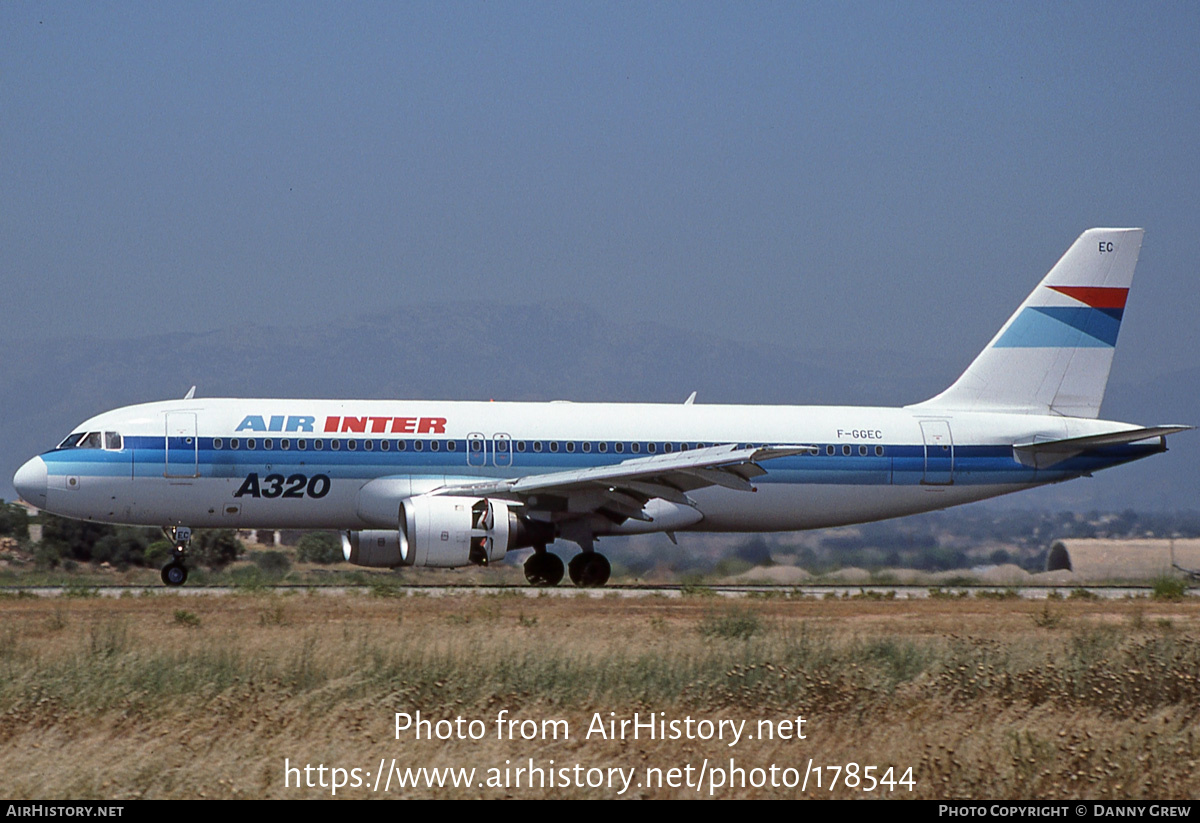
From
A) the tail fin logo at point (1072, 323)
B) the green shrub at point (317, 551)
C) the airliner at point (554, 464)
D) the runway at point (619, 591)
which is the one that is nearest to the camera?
the runway at point (619, 591)

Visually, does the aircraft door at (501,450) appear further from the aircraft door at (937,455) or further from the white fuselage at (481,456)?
the aircraft door at (937,455)

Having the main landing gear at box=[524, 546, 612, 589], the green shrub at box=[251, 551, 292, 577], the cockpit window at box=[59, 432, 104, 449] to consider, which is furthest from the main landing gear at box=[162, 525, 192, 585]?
the green shrub at box=[251, 551, 292, 577]

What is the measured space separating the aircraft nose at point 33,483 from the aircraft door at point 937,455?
1780 centimetres

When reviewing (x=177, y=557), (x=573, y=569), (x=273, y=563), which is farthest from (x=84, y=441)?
(x=273, y=563)

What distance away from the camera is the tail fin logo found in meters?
34.4

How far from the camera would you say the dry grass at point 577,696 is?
11055 millimetres

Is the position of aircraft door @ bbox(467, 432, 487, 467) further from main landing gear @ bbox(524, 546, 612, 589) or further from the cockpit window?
the cockpit window

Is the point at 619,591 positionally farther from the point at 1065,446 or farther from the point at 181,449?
the point at 1065,446

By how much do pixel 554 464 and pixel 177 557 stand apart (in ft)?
24.5

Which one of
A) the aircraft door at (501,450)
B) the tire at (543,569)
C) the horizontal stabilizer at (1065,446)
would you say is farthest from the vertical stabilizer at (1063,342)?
the aircraft door at (501,450)

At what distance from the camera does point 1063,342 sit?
113 ft

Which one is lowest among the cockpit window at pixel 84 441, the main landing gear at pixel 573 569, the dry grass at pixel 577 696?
the dry grass at pixel 577 696

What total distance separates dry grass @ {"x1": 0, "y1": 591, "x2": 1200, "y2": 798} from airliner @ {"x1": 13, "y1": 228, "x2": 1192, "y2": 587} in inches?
272
